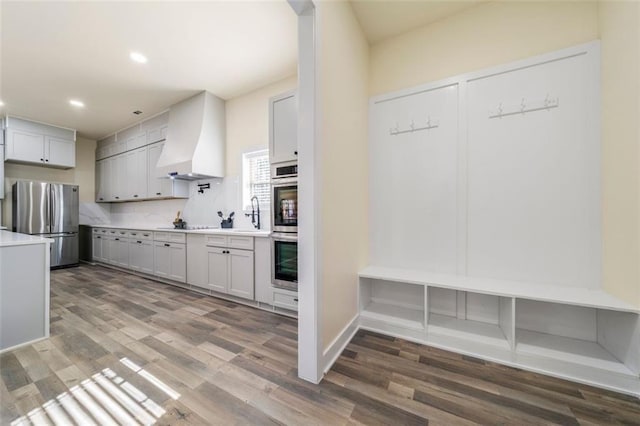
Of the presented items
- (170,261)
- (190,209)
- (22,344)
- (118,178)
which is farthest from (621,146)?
(118,178)

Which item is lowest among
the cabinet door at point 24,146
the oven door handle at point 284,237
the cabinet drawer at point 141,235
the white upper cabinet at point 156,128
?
the cabinet drawer at point 141,235

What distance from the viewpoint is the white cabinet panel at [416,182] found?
7.32 feet

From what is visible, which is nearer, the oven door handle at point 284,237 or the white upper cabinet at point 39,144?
the oven door handle at point 284,237

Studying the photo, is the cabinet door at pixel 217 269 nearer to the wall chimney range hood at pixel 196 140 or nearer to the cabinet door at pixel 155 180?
the wall chimney range hood at pixel 196 140

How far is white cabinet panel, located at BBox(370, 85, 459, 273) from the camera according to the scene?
2232 millimetres

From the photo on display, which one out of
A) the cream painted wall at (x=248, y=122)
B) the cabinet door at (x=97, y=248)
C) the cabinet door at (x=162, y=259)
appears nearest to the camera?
the cream painted wall at (x=248, y=122)

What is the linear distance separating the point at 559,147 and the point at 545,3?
1.17 metres

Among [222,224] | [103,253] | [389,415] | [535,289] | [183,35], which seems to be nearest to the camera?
[389,415]

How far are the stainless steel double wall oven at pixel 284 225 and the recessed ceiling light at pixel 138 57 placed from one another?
206 centimetres

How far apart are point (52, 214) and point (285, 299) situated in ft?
17.9

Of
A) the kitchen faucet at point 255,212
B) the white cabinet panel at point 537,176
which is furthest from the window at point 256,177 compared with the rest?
the white cabinet panel at point 537,176

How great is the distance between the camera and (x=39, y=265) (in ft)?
A: 7.07

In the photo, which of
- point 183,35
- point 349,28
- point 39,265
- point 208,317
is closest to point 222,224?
point 208,317

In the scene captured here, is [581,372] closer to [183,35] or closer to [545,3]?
[545,3]
